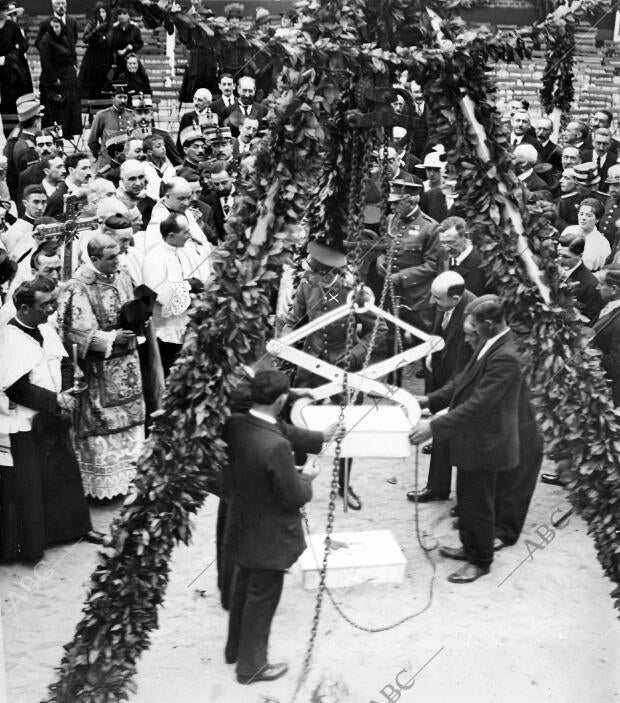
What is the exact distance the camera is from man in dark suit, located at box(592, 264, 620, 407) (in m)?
6.61

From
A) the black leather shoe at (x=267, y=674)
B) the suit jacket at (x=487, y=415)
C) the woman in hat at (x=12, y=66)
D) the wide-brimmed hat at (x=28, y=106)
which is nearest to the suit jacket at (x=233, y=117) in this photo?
the wide-brimmed hat at (x=28, y=106)

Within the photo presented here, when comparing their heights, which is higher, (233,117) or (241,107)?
(241,107)

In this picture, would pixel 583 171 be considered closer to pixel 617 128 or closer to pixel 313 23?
pixel 617 128

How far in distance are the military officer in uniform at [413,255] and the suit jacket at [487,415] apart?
2.16 metres

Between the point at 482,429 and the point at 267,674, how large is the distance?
6.17 feet

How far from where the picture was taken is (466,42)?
4535 mm

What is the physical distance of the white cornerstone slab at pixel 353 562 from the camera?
221 inches

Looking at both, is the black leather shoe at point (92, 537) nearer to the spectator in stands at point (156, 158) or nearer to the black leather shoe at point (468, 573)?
the black leather shoe at point (468, 573)

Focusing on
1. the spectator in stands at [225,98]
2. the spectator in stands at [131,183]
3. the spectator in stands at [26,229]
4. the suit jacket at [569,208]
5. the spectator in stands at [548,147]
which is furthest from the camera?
the spectator in stands at [225,98]

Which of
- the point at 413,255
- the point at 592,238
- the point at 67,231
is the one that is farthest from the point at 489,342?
the point at 592,238

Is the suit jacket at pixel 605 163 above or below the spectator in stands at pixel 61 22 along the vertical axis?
below

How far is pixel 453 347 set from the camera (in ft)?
21.5

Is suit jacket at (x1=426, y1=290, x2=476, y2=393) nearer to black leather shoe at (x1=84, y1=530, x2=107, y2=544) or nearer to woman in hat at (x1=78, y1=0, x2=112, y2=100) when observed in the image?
black leather shoe at (x1=84, y1=530, x2=107, y2=544)

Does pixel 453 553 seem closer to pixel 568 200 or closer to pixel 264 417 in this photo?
pixel 264 417
